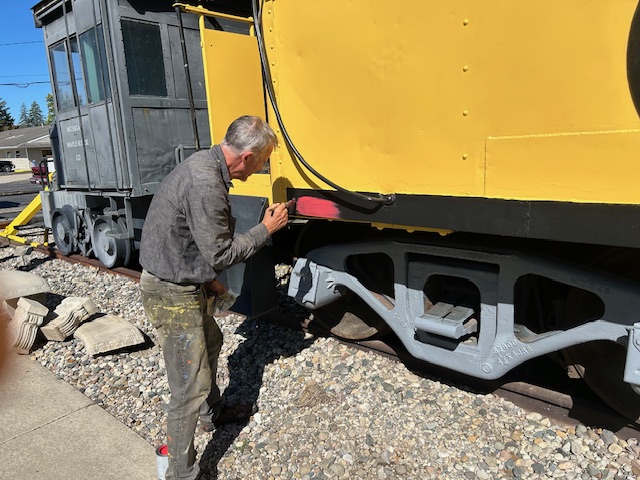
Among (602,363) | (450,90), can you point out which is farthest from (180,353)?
(602,363)

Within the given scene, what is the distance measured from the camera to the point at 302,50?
9.11 feet

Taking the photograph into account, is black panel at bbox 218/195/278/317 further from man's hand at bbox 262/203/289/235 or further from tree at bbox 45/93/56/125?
tree at bbox 45/93/56/125

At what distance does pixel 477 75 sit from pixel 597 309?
4.93ft

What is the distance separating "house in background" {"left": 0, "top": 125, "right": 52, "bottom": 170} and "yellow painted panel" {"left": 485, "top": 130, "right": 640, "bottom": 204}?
5938cm

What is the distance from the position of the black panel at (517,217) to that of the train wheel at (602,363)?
723 millimetres

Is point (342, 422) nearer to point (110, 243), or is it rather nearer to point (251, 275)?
point (251, 275)

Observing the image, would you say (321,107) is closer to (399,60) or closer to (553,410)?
(399,60)

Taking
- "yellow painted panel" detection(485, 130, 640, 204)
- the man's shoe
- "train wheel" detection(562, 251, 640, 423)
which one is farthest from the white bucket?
"train wheel" detection(562, 251, 640, 423)

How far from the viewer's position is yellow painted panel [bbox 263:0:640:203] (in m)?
1.89

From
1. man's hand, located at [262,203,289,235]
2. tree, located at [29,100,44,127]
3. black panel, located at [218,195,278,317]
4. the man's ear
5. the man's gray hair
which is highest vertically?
tree, located at [29,100,44,127]

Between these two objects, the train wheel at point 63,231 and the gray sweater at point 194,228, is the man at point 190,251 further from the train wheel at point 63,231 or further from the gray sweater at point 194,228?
the train wheel at point 63,231

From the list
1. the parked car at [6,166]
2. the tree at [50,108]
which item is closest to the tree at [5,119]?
the tree at [50,108]

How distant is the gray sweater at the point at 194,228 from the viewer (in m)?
2.29

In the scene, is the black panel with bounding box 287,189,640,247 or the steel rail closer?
the black panel with bounding box 287,189,640,247
